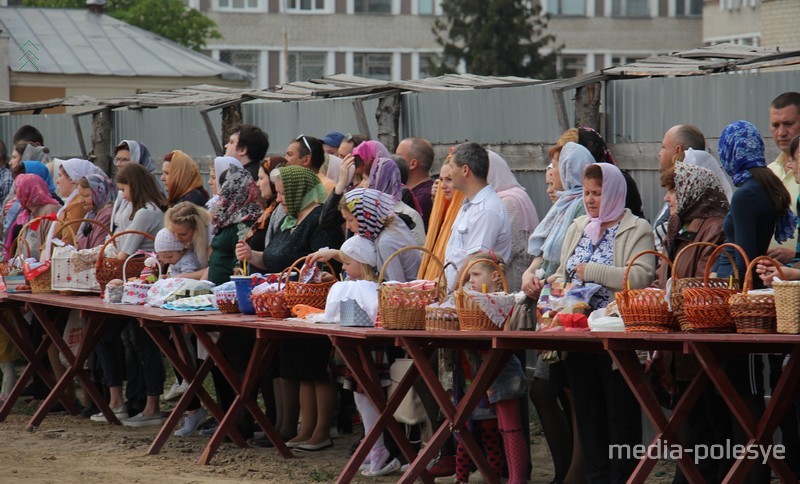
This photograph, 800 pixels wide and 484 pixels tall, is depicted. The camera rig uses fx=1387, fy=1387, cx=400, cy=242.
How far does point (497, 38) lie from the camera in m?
46.0

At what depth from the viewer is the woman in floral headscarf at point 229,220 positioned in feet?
28.8

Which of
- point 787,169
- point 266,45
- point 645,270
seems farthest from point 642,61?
point 266,45

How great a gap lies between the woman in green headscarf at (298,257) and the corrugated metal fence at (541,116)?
1.58 m

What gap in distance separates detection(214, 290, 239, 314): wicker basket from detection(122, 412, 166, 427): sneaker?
1.97 meters

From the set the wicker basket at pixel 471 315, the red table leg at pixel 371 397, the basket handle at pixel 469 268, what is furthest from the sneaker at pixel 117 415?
the wicker basket at pixel 471 315

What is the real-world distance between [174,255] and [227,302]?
3.60 feet

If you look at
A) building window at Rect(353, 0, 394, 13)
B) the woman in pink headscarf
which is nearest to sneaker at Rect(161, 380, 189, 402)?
the woman in pink headscarf

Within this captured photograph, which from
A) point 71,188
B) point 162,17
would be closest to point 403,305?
point 71,188

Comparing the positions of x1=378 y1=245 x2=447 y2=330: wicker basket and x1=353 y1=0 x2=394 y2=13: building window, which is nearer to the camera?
x1=378 y1=245 x2=447 y2=330: wicker basket

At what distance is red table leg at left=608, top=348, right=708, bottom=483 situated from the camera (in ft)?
19.5

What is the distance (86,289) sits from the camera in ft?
30.9

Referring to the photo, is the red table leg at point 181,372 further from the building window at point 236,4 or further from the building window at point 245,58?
the building window at point 236,4

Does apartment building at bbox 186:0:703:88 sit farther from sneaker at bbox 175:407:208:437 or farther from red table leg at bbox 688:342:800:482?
red table leg at bbox 688:342:800:482

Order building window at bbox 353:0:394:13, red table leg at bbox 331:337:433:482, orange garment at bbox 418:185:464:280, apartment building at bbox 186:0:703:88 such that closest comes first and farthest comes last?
1. red table leg at bbox 331:337:433:482
2. orange garment at bbox 418:185:464:280
3. apartment building at bbox 186:0:703:88
4. building window at bbox 353:0:394:13
